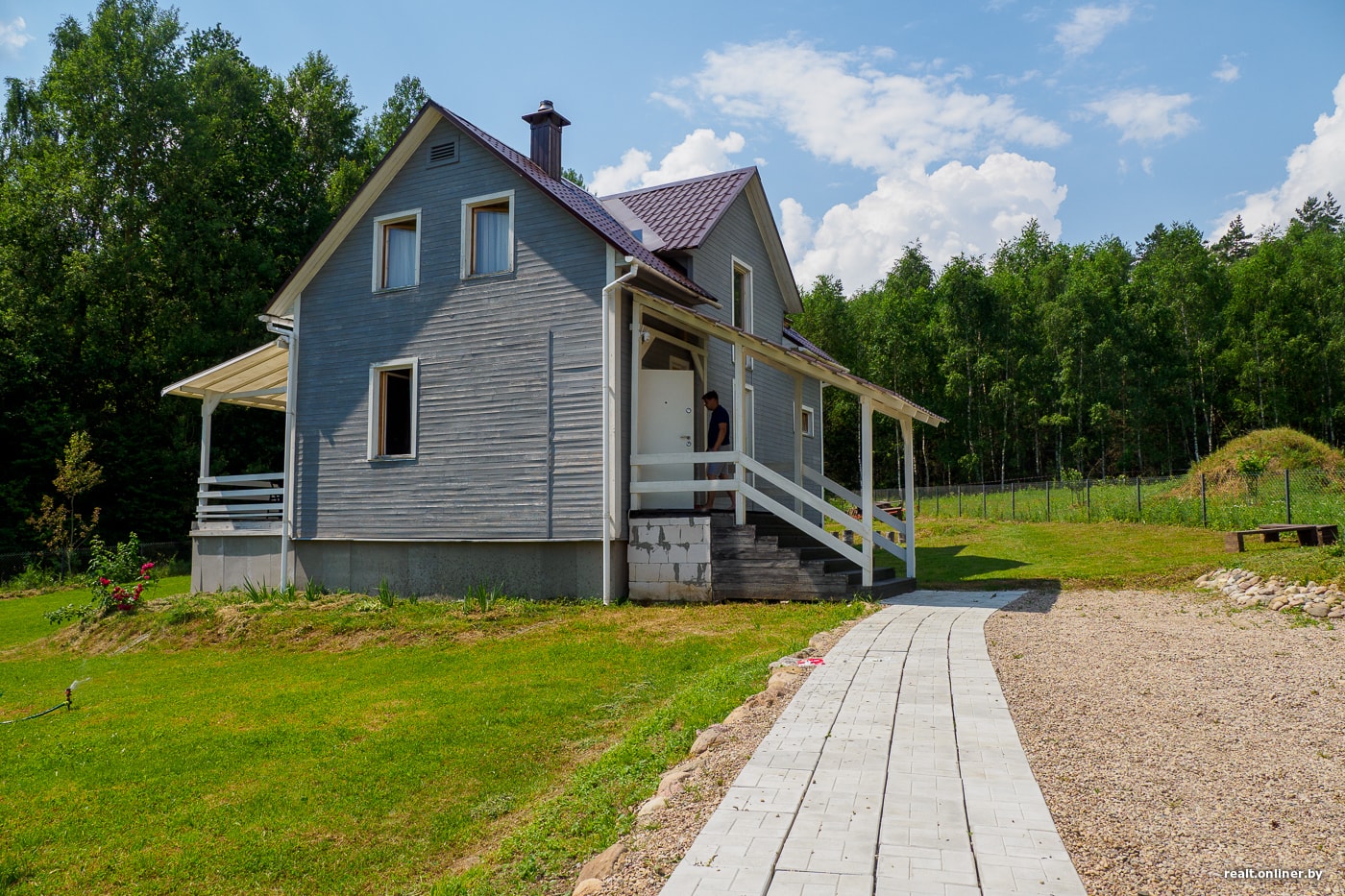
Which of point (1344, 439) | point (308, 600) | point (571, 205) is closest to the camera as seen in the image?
point (571, 205)

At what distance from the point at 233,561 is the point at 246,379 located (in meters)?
3.78

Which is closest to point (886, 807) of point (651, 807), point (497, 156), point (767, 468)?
point (651, 807)

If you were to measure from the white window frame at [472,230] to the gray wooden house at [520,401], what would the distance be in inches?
1.4

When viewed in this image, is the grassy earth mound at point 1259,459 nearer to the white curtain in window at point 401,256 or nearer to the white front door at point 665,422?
the white front door at point 665,422

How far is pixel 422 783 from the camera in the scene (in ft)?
16.3

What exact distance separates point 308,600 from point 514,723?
8.39 metres

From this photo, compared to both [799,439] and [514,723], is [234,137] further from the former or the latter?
[514,723]

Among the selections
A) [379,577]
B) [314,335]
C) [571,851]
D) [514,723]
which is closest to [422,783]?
[514,723]

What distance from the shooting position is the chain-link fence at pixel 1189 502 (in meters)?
17.7

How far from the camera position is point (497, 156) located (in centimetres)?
1296

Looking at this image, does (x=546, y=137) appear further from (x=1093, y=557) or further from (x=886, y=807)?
(x=886, y=807)

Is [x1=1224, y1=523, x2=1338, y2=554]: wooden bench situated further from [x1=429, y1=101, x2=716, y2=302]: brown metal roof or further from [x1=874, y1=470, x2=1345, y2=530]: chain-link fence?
[x1=429, y1=101, x2=716, y2=302]: brown metal roof

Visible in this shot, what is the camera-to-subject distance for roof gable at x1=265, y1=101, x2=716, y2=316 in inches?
486

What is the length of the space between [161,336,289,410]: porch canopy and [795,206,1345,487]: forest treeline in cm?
3275
